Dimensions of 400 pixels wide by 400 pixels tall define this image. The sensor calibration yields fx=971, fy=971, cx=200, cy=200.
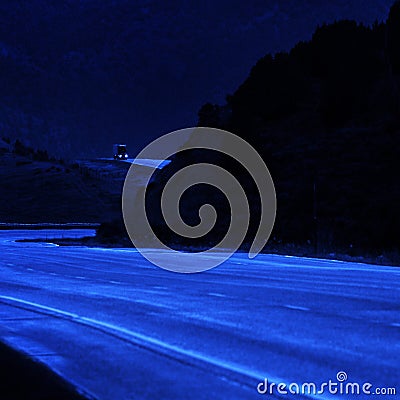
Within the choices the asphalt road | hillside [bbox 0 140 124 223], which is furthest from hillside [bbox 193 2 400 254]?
hillside [bbox 0 140 124 223]

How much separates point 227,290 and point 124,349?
8.35 metres

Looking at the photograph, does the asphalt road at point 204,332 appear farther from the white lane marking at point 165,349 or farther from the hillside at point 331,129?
the hillside at point 331,129

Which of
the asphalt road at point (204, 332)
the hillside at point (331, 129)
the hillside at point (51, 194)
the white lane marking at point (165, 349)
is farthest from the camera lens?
the hillside at point (51, 194)

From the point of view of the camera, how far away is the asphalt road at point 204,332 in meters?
8.26

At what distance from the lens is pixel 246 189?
55.8m

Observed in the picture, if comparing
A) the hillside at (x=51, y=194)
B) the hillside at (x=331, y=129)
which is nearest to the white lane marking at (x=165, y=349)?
the hillside at (x=331, y=129)

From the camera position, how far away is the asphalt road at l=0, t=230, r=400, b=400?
8.26 meters

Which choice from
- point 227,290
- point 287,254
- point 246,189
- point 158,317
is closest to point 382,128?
point 246,189

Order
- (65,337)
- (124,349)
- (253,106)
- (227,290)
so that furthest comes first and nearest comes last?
(253,106)
(227,290)
(65,337)
(124,349)

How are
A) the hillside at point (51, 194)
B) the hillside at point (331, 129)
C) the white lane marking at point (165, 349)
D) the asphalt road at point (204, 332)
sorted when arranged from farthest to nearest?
the hillside at point (51, 194) → the hillside at point (331, 129) → the white lane marking at point (165, 349) → the asphalt road at point (204, 332)

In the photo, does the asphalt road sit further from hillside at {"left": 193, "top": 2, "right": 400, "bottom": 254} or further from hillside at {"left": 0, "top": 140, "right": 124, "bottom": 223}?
hillside at {"left": 0, "top": 140, "right": 124, "bottom": 223}

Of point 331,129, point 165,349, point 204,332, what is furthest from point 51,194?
point 165,349

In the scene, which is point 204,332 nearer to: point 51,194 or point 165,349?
point 165,349

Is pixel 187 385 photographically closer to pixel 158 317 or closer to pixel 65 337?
pixel 65 337
